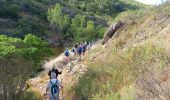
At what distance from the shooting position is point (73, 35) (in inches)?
3187

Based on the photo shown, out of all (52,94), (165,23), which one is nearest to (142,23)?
(165,23)

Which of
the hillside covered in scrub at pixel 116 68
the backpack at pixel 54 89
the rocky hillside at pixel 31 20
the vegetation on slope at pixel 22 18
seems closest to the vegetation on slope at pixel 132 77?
the hillside covered in scrub at pixel 116 68

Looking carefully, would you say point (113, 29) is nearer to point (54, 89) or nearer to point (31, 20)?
point (54, 89)

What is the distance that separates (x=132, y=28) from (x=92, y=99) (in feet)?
38.7

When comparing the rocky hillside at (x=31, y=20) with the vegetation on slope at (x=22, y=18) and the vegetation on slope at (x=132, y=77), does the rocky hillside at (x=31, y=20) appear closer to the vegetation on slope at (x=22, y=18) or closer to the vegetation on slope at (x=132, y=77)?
the vegetation on slope at (x=22, y=18)

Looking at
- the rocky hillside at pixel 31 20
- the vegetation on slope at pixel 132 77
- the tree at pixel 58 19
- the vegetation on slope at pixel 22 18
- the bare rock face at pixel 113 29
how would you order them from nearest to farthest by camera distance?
the vegetation on slope at pixel 132 77
the bare rock face at pixel 113 29
the vegetation on slope at pixel 22 18
the rocky hillside at pixel 31 20
the tree at pixel 58 19

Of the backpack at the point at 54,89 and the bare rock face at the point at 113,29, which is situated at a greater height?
the backpack at the point at 54,89

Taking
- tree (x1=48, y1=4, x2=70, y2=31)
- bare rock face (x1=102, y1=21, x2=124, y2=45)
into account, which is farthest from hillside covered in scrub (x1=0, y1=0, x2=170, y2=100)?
tree (x1=48, y1=4, x2=70, y2=31)

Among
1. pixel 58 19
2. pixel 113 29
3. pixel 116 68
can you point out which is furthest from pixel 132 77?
pixel 58 19

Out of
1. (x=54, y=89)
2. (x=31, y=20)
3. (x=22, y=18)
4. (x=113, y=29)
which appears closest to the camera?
(x=54, y=89)

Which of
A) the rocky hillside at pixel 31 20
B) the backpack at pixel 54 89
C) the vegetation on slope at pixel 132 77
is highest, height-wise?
the vegetation on slope at pixel 132 77

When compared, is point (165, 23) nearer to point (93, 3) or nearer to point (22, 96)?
point (22, 96)

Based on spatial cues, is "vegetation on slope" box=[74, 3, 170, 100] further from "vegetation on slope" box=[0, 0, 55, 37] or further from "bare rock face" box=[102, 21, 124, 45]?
"vegetation on slope" box=[0, 0, 55, 37]

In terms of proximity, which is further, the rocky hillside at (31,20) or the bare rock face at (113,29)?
the rocky hillside at (31,20)
